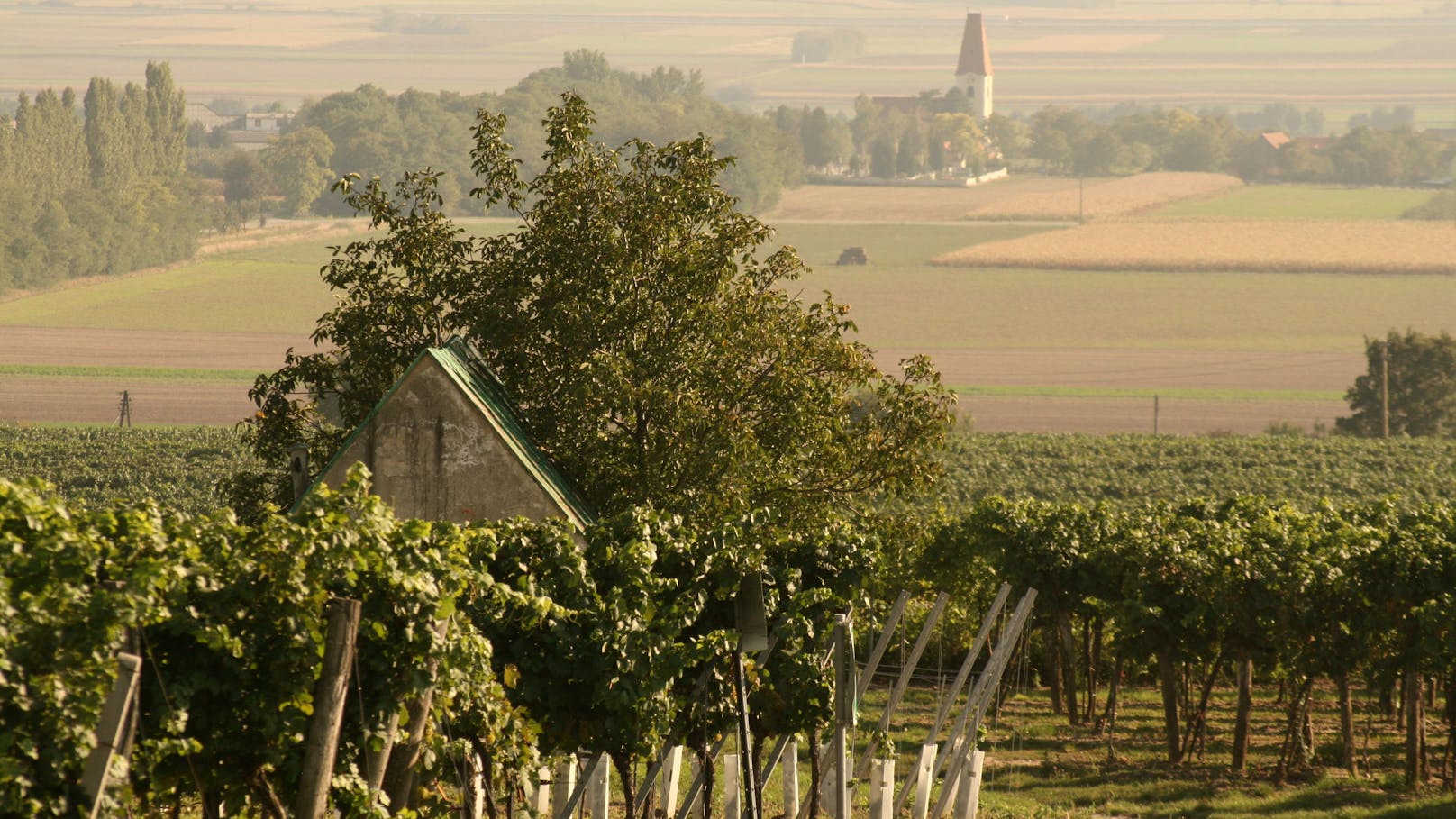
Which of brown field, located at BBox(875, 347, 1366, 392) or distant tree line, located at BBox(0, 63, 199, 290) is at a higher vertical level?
distant tree line, located at BBox(0, 63, 199, 290)

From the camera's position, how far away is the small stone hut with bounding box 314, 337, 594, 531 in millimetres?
15594

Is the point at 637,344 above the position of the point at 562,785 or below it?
above

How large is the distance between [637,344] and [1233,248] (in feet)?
479

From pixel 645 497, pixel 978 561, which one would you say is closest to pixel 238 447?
pixel 978 561

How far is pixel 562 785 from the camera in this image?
15.6 m

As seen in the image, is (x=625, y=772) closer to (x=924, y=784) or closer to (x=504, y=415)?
(x=924, y=784)

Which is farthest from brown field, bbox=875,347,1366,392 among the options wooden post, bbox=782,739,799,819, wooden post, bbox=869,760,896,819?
wooden post, bbox=869,760,896,819

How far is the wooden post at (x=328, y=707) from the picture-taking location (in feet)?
28.8

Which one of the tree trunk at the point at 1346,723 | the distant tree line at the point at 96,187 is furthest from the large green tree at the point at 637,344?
the distant tree line at the point at 96,187

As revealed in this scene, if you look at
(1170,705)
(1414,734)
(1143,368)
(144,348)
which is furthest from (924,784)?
(144,348)

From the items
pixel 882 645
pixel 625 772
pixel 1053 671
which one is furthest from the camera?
pixel 1053 671

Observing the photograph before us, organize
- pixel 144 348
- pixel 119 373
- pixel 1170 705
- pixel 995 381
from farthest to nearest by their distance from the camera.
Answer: pixel 144 348 < pixel 995 381 < pixel 119 373 < pixel 1170 705

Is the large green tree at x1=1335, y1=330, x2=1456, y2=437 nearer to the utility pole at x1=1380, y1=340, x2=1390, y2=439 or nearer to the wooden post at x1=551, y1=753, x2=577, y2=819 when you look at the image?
the utility pole at x1=1380, y1=340, x2=1390, y2=439

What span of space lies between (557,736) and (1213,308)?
408 feet
